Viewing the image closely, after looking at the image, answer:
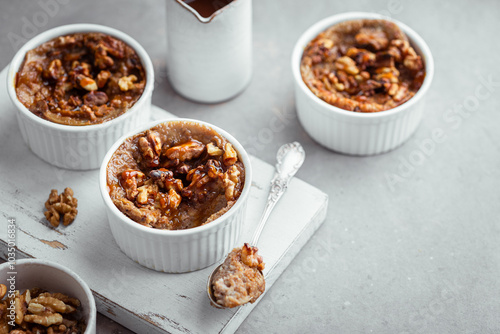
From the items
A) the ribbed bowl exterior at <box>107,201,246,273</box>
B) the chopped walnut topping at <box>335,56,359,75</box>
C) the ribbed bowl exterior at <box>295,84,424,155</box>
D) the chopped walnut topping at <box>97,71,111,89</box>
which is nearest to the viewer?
the ribbed bowl exterior at <box>107,201,246,273</box>

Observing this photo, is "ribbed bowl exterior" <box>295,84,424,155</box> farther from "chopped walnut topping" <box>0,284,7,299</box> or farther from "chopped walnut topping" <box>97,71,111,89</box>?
"chopped walnut topping" <box>0,284,7,299</box>

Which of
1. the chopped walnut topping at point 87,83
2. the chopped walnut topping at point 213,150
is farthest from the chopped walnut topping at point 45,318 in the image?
the chopped walnut topping at point 87,83

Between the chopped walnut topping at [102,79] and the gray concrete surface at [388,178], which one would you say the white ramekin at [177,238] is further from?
the chopped walnut topping at [102,79]

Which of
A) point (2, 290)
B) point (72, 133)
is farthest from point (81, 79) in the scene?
point (2, 290)

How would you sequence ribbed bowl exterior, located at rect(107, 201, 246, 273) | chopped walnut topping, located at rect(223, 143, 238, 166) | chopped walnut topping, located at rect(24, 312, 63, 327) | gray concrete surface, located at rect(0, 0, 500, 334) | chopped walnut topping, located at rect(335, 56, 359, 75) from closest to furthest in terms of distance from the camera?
1. chopped walnut topping, located at rect(24, 312, 63, 327)
2. ribbed bowl exterior, located at rect(107, 201, 246, 273)
3. chopped walnut topping, located at rect(223, 143, 238, 166)
4. gray concrete surface, located at rect(0, 0, 500, 334)
5. chopped walnut topping, located at rect(335, 56, 359, 75)

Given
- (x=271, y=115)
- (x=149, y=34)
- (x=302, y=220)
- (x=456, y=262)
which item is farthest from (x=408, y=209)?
(x=149, y=34)

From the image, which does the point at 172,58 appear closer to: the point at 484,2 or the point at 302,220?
the point at 302,220

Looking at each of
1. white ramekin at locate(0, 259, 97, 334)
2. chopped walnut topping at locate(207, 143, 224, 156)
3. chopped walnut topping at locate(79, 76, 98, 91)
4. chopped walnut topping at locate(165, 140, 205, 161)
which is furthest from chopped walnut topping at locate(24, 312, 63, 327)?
chopped walnut topping at locate(79, 76, 98, 91)
